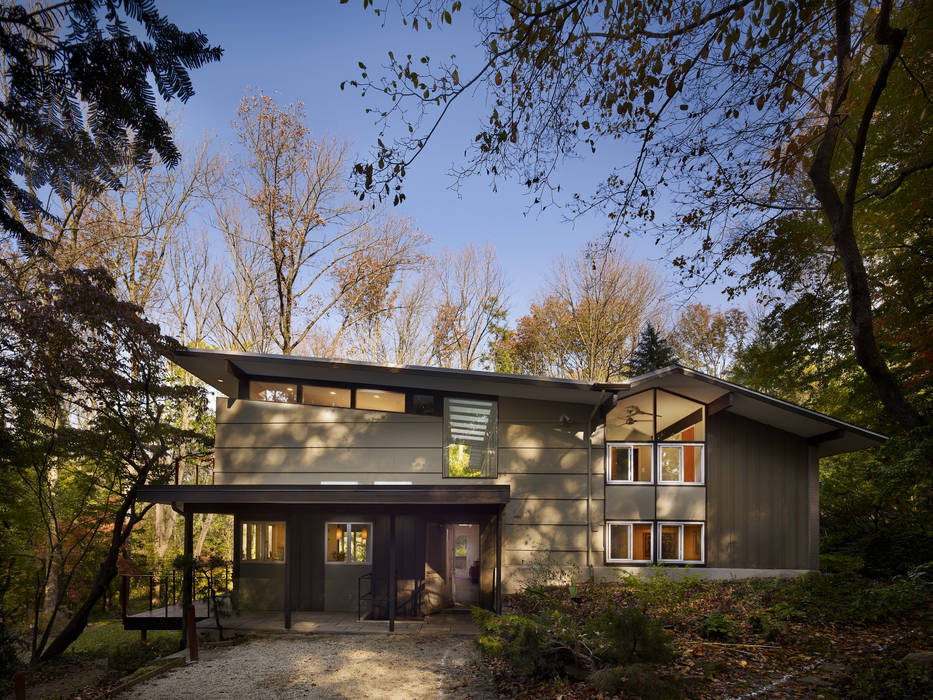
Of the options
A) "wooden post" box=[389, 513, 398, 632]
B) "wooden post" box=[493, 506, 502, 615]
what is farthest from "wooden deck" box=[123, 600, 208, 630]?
"wooden post" box=[493, 506, 502, 615]

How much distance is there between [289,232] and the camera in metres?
19.4

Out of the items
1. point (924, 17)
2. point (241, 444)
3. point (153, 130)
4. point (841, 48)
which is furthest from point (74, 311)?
point (924, 17)

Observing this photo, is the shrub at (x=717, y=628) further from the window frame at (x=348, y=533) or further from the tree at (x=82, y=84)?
the tree at (x=82, y=84)

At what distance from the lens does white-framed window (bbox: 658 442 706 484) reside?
1281 centimetres

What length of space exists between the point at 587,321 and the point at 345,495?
1592 centimetres

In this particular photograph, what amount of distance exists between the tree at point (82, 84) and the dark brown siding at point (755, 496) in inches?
478

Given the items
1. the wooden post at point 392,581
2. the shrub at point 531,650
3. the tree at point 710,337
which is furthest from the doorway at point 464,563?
the tree at point 710,337

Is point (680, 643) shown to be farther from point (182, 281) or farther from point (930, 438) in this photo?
point (182, 281)

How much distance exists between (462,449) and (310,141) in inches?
465

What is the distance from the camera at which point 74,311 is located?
10.8 metres

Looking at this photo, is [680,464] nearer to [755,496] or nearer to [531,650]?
[755,496]

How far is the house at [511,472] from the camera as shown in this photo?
12.4m

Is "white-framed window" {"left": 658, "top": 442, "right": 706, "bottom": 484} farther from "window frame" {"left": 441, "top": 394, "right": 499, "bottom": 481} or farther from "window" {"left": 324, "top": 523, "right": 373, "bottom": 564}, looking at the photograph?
"window" {"left": 324, "top": 523, "right": 373, "bottom": 564}

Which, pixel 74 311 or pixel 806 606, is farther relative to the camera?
pixel 74 311
